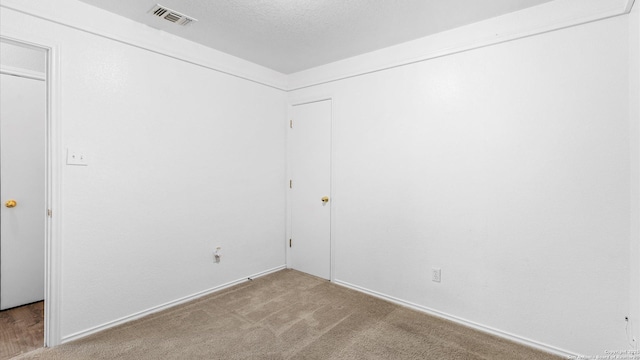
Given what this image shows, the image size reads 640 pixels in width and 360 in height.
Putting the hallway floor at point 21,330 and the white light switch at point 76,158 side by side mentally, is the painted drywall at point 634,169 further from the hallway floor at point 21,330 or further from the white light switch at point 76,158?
the hallway floor at point 21,330

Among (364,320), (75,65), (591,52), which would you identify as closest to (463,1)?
(591,52)

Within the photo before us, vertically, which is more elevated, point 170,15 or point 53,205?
point 170,15

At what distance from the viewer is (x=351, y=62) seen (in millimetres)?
3117

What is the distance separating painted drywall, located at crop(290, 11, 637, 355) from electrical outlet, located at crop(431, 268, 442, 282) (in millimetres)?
51

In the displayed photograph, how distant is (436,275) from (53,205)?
3073 millimetres

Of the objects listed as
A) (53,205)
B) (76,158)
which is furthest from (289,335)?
(76,158)

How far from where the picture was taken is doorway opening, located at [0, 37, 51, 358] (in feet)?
8.55

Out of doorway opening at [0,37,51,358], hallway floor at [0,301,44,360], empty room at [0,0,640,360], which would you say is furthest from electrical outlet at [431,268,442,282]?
doorway opening at [0,37,51,358]

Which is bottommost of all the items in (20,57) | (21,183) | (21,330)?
(21,330)

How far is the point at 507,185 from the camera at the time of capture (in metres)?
2.23

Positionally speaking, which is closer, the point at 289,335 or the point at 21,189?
the point at 289,335

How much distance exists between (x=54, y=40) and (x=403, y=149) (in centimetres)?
285

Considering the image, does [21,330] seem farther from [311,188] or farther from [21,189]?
[311,188]

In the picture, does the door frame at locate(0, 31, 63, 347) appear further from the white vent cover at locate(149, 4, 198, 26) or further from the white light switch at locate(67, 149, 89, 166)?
the white vent cover at locate(149, 4, 198, 26)
